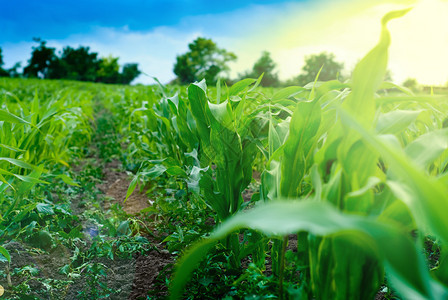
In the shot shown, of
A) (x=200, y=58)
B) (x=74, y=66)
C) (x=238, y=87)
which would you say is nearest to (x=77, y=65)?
(x=74, y=66)

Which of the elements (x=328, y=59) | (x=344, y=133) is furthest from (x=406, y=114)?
(x=328, y=59)

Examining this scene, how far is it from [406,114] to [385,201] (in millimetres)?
245

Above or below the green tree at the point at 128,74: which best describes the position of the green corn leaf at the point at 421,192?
below

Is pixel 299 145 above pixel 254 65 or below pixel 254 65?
below

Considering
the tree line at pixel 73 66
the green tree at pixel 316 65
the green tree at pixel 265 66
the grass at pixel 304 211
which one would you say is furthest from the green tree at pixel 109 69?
the grass at pixel 304 211

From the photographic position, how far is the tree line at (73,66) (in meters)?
51.1

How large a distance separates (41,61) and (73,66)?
470 centimetres

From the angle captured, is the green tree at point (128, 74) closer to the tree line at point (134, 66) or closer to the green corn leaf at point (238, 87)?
the tree line at point (134, 66)

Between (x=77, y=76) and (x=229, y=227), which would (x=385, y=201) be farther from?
(x=77, y=76)

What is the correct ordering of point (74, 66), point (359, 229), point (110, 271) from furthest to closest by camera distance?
point (74, 66) → point (110, 271) → point (359, 229)

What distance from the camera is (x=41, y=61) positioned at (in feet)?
170

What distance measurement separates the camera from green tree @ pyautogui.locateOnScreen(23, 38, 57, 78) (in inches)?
2025

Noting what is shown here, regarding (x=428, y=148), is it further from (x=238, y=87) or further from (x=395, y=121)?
(x=238, y=87)

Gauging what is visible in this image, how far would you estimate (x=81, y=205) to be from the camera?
7.71 ft
